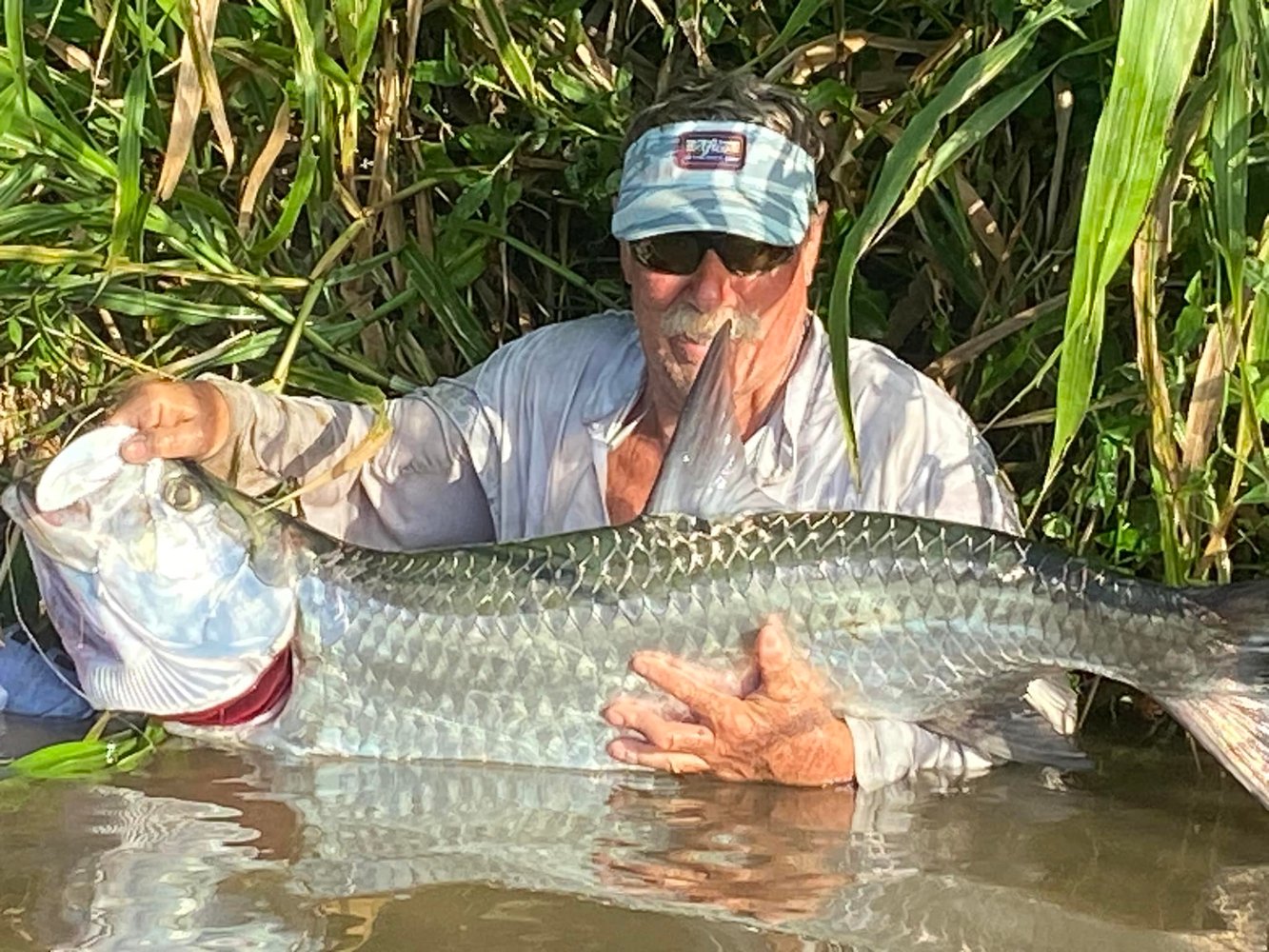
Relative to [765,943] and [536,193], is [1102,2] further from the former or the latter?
[765,943]

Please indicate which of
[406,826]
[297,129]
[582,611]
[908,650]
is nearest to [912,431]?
[908,650]

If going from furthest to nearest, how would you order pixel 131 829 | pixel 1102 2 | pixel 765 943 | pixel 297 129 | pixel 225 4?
pixel 297 129 → pixel 225 4 → pixel 1102 2 → pixel 131 829 → pixel 765 943

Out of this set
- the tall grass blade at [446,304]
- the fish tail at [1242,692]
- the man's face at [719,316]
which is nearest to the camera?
the fish tail at [1242,692]

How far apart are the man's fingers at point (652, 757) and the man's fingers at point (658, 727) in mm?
14

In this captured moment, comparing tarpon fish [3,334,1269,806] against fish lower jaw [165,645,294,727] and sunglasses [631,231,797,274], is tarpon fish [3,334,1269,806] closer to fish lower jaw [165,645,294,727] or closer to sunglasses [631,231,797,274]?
fish lower jaw [165,645,294,727]

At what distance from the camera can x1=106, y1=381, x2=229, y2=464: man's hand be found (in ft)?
9.04

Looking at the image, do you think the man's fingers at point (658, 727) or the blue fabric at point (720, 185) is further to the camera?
the blue fabric at point (720, 185)

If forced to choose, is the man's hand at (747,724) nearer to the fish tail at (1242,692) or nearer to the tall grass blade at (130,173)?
the fish tail at (1242,692)

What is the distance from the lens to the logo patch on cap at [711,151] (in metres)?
3.00

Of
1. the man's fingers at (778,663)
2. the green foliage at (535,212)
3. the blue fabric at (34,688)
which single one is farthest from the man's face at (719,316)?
the blue fabric at (34,688)

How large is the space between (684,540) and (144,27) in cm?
119

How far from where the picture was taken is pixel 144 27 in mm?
2750

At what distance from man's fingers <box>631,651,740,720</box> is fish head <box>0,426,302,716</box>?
574 mm

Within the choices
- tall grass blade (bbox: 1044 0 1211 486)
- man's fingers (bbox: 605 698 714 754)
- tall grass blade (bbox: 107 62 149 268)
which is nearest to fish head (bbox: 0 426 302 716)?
tall grass blade (bbox: 107 62 149 268)
